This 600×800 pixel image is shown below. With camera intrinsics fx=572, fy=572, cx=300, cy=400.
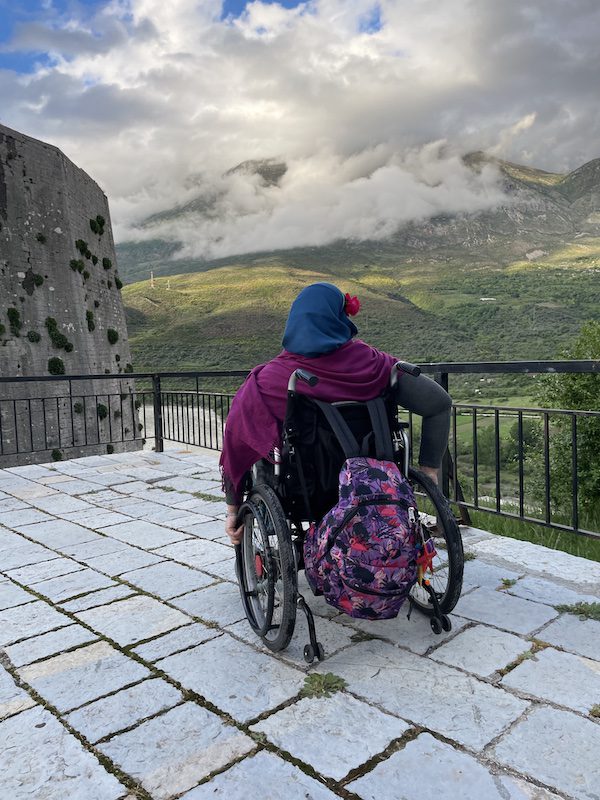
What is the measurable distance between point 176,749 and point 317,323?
136cm

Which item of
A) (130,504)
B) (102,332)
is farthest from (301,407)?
(102,332)

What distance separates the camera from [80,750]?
158 centimetres

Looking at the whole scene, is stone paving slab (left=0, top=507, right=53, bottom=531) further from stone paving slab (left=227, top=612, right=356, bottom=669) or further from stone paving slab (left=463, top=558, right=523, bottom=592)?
stone paving slab (left=463, top=558, right=523, bottom=592)

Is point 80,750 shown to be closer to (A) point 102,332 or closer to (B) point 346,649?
(B) point 346,649

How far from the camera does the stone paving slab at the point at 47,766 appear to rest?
1.42 m

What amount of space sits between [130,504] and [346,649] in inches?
114

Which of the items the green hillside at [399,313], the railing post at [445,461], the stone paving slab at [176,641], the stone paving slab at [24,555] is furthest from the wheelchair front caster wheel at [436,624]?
the green hillside at [399,313]

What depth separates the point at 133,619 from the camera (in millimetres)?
2430

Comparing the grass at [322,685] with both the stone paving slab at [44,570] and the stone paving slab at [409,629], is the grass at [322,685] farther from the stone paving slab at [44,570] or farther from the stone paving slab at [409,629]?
the stone paving slab at [44,570]

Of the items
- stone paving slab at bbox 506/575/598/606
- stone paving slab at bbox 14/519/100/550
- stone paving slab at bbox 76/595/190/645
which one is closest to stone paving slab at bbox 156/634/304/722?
stone paving slab at bbox 76/595/190/645

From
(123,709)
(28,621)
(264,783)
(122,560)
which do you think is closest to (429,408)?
(264,783)

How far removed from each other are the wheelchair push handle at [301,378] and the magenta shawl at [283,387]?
0.9 inches

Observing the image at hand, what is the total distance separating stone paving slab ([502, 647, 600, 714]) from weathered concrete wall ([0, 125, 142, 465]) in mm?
12331

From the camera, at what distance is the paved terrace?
1436 mm
